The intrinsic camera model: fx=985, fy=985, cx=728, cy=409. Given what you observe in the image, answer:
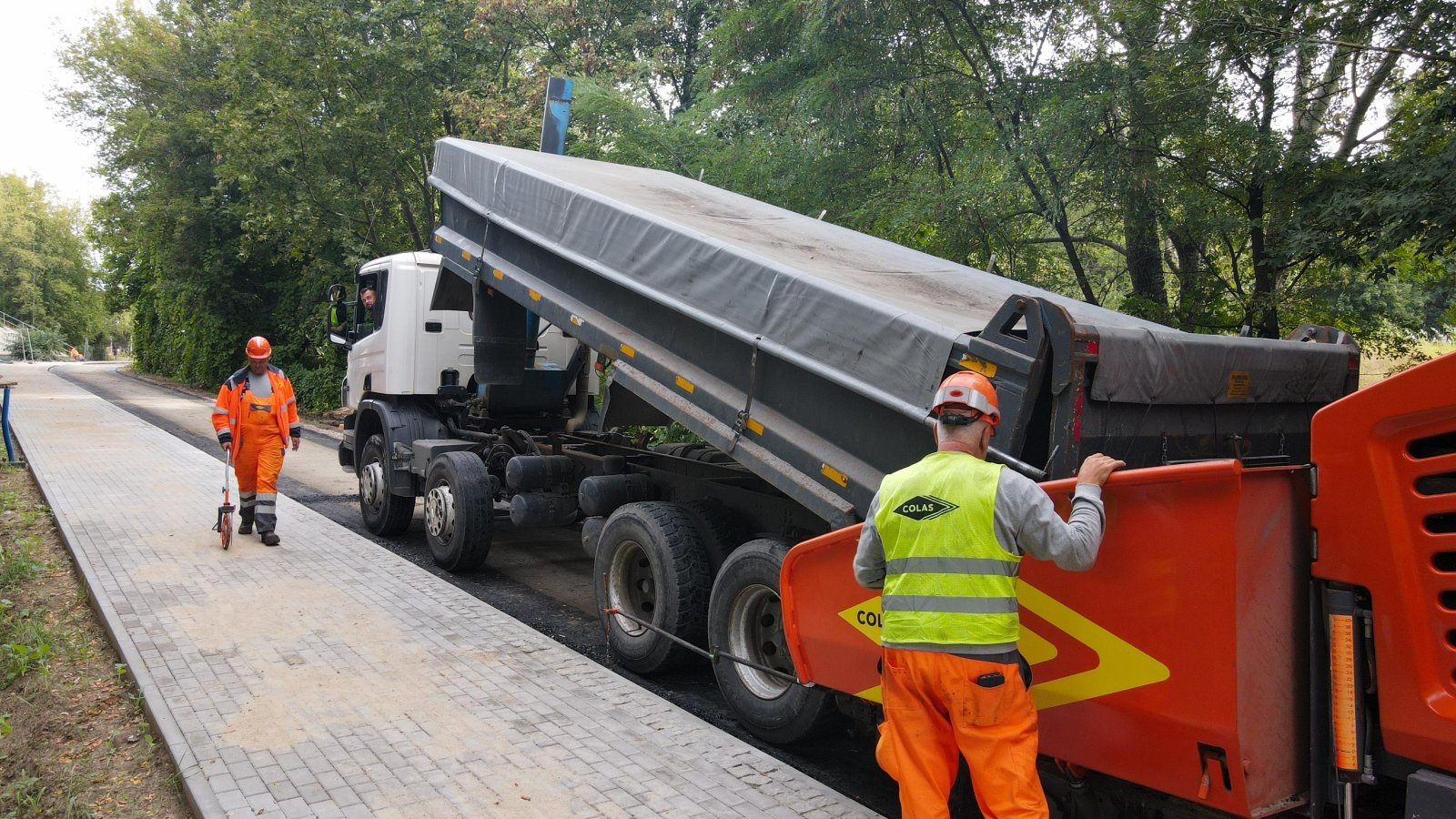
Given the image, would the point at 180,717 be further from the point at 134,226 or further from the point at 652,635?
the point at 134,226

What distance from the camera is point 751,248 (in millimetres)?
5230

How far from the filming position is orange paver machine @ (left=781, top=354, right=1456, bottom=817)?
2.62 meters

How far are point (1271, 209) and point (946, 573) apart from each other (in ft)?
24.9

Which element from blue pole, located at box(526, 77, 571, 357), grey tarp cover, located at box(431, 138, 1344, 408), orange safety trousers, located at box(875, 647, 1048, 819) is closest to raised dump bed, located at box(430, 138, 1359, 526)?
grey tarp cover, located at box(431, 138, 1344, 408)

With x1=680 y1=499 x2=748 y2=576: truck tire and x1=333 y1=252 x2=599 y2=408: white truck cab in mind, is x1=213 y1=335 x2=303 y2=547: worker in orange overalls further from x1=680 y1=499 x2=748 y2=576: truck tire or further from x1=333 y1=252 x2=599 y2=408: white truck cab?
x1=680 y1=499 x2=748 y2=576: truck tire

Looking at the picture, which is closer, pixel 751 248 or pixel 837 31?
pixel 751 248

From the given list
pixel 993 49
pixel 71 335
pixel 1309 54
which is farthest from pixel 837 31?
pixel 71 335

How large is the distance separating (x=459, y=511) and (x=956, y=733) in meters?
5.48

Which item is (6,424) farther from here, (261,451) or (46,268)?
(46,268)

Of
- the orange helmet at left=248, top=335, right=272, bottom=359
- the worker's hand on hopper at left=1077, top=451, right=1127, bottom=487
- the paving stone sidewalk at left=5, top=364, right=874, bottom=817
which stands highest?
the orange helmet at left=248, top=335, right=272, bottom=359

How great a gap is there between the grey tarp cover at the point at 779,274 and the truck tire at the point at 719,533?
3.97 feet

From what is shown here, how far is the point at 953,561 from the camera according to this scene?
3.09m

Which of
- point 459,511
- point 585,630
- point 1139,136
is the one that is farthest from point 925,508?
point 1139,136

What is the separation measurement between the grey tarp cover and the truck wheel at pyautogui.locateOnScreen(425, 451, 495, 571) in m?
2.11
